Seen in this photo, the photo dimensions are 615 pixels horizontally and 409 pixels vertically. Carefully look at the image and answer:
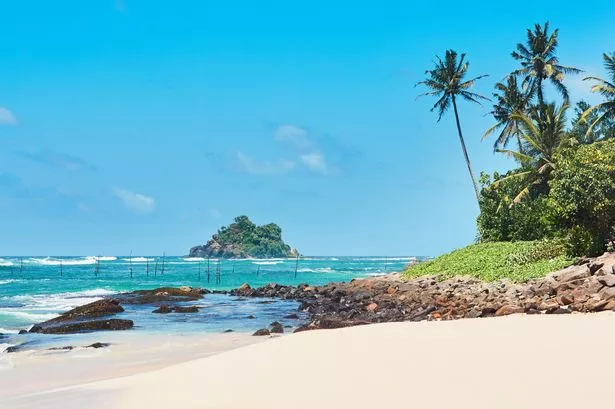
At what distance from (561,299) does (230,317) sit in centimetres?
1361

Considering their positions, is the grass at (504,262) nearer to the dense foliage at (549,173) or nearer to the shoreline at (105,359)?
the dense foliage at (549,173)

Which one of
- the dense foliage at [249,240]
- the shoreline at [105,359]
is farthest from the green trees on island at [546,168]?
the dense foliage at [249,240]

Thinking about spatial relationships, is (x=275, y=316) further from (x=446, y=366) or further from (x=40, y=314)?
(x=446, y=366)

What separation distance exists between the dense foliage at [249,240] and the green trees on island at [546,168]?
370 feet

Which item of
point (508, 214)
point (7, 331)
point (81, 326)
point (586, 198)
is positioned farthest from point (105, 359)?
point (508, 214)

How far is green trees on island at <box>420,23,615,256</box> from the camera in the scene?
19.1 meters

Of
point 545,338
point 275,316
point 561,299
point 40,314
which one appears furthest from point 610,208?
point 40,314

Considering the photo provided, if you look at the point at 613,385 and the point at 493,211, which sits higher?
the point at 493,211

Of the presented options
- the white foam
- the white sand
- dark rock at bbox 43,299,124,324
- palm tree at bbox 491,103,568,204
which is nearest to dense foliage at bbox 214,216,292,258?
palm tree at bbox 491,103,568,204

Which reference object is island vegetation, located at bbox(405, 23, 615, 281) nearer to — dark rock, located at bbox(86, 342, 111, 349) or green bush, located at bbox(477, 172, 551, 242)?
green bush, located at bbox(477, 172, 551, 242)

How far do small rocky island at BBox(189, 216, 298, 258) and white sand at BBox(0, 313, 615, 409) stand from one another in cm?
14188

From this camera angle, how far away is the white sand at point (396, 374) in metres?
4.43

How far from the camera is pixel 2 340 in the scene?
→ 15.2 m

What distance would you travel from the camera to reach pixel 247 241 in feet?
500
